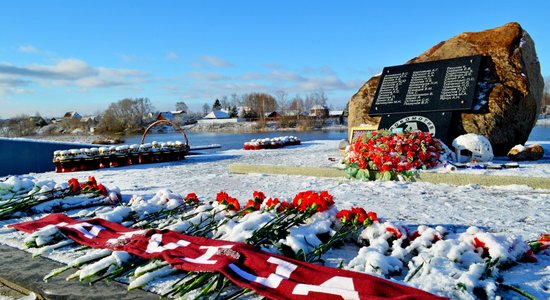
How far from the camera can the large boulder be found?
8.70m

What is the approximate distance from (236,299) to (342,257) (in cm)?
103

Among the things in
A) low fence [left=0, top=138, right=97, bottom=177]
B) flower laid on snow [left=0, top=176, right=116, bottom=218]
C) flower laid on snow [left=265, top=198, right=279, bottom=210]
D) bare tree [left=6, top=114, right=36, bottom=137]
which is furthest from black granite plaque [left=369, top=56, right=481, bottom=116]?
bare tree [left=6, top=114, right=36, bottom=137]

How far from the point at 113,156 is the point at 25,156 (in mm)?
3357

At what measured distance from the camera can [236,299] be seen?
241 centimetres

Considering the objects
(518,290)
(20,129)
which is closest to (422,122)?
(518,290)

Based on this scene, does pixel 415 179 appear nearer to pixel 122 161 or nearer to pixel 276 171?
pixel 276 171

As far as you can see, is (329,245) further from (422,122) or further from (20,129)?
(20,129)

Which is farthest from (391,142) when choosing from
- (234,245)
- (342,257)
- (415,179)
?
(234,245)

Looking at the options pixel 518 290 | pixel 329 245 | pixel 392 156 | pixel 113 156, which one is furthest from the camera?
pixel 113 156

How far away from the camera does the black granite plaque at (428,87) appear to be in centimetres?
890

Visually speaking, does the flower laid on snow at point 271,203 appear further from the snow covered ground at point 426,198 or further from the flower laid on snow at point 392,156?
the flower laid on snow at point 392,156

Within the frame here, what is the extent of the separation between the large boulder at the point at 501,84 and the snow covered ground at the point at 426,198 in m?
1.56

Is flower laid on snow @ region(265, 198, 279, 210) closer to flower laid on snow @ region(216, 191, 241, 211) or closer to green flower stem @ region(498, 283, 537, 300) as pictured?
flower laid on snow @ region(216, 191, 241, 211)

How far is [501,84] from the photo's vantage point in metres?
8.92
